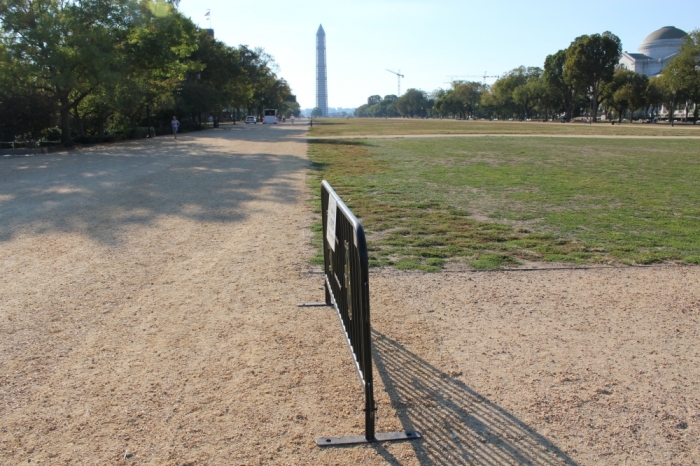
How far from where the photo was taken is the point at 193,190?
41.7 ft

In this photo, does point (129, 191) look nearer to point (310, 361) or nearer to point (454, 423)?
point (310, 361)

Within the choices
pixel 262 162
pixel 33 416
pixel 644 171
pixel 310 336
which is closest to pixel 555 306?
pixel 310 336

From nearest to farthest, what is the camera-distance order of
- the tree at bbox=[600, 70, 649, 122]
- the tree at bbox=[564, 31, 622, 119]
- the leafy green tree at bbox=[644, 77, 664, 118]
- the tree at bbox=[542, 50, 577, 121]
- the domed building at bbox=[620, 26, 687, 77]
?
the tree at bbox=[600, 70, 649, 122], the leafy green tree at bbox=[644, 77, 664, 118], the tree at bbox=[564, 31, 622, 119], the tree at bbox=[542, 50, 577, 121], the domed building at bbox=[620, 26, 687, 77]

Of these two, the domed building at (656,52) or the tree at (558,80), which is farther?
the domed building at (656,52)

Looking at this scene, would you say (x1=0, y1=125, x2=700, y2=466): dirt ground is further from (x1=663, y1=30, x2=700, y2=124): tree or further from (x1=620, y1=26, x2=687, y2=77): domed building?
(x1=620, y1=26, x2=687, y2=77): domed building

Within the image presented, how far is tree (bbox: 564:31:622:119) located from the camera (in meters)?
83.4

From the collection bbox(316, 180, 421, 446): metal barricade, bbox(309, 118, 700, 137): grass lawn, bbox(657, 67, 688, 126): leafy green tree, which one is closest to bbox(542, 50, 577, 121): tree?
bbox(657, 67, 688, 126): leafy green tree

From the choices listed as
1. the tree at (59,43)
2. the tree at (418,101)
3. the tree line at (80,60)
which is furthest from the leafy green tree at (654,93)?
the tree at (418,101)

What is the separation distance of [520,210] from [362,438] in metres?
7.71

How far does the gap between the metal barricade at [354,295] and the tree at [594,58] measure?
290 feet

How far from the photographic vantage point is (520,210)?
33.4 ft

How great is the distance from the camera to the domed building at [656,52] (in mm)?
135750

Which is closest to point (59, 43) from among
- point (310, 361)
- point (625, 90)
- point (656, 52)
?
point (310, 361)

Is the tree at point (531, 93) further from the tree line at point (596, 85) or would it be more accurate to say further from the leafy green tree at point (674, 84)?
the leafy green tree at point (674, 84)
